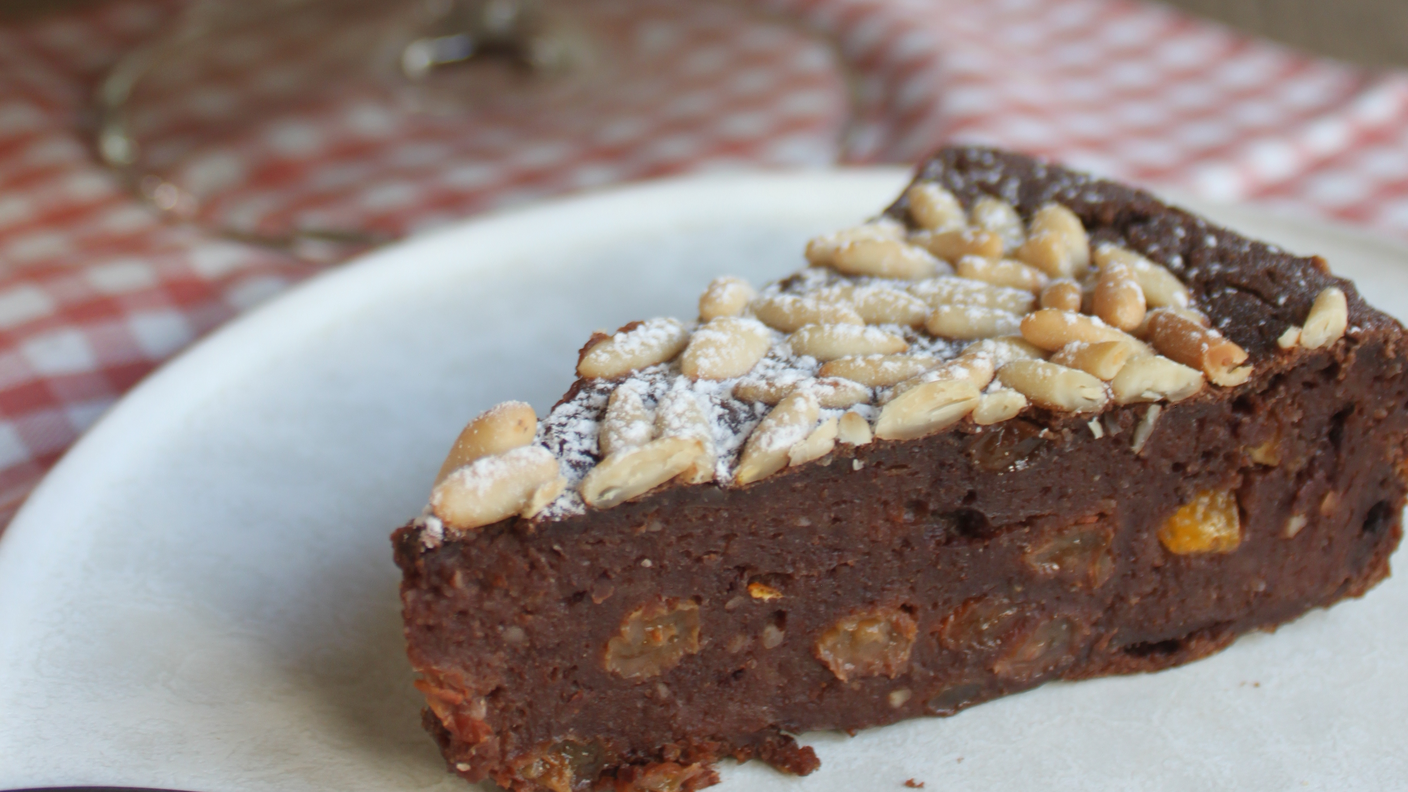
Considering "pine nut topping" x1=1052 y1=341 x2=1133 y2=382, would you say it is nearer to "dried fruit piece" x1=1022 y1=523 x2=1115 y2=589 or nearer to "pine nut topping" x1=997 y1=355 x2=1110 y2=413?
"pine nut topping" x1=997 y1=355 x2=1110 y2=413

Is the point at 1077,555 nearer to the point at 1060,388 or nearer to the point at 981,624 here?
the point at 981,624

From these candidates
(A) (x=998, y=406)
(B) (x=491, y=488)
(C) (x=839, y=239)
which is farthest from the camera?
(C) (x=839, y=239)

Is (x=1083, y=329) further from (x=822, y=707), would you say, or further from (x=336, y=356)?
(x=336, y=356)

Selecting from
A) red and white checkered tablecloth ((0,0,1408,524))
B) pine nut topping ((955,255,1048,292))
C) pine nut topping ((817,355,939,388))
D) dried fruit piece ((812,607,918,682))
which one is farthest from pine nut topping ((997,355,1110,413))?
red and white checkered tablecloth ((0,0,1408,524))

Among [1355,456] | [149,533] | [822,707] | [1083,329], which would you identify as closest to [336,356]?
[149,533]

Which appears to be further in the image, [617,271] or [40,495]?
[617,271]

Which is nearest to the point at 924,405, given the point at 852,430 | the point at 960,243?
the point at 852,430

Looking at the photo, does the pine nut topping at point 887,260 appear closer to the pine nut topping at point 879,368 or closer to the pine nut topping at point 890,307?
the pine nut topping at point 890,307
